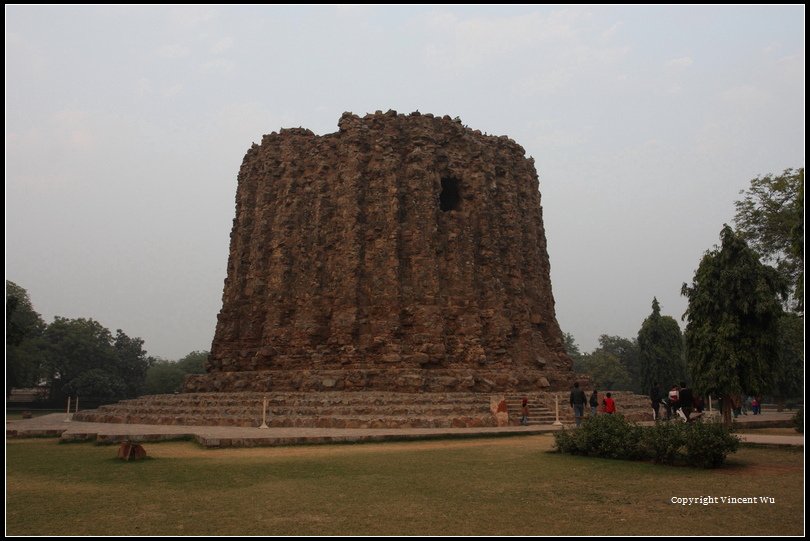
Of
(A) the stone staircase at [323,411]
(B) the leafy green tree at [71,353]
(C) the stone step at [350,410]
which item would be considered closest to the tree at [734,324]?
(C) the stone step at [350,410]

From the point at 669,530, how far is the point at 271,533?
9.82ft

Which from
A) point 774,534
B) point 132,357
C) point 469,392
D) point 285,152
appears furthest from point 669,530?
point 132,357

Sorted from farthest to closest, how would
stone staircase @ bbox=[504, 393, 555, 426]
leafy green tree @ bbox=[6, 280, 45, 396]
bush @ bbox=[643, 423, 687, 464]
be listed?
leafy green tree @ bbox=[6, 280, 45, 396] < stone staircase @ bbox=[504, 393, 555, 426] < bush @ bbox=[643, 423, 687, 464]

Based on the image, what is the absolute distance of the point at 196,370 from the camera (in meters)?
63.6

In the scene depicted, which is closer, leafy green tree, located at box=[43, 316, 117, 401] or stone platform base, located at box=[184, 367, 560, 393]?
stone platform base, located at box=[184, 367, 560, 393]

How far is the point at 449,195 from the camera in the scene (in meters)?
23.9

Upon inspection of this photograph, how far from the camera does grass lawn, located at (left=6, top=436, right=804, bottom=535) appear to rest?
201 inches

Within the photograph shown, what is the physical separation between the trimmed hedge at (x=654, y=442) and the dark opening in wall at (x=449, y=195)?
14.4 metres

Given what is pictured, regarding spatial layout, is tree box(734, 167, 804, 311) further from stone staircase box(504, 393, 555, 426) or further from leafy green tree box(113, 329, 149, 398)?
leafy green tree box(113, 329, 149, 398)

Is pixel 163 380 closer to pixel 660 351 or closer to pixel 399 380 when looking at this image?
pixel 660 351

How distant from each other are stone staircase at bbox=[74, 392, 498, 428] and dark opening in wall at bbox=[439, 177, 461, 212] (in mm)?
8091

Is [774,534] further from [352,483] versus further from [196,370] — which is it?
[196,370]

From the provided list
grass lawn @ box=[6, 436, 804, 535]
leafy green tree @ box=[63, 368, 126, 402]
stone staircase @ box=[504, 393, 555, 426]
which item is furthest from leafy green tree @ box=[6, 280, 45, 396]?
grass lawn @ box=[6, 436, 804, 535]

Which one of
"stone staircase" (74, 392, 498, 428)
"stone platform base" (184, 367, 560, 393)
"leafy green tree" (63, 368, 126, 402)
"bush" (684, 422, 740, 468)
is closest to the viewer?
"bush" (684, 422, 740, 468)
